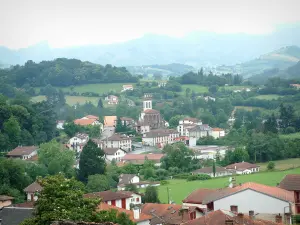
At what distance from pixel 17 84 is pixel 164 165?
1833 inches

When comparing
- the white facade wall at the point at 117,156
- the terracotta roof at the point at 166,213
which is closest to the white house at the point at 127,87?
the white facade wall at the point at 117,156

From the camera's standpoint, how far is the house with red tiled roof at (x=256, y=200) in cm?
1733

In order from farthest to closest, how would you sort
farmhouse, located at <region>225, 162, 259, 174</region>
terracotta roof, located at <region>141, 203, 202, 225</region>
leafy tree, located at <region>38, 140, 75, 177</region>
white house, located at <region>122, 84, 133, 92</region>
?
white house, located at <region>122, 84, 133, 92</region>, farmhouse, located at <region>225, 162, 259, 174</region>, leafy tree, located at <region>38, 140, 75, 177</region>, terracotta roof, located at <region>141, 203, 202, 225</region>

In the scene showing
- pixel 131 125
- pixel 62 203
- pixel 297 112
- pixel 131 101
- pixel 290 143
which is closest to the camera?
pixel 62 203

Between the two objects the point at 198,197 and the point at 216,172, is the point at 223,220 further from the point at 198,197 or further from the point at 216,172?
the point at 216,172

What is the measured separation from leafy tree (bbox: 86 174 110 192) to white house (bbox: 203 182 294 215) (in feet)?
39.9

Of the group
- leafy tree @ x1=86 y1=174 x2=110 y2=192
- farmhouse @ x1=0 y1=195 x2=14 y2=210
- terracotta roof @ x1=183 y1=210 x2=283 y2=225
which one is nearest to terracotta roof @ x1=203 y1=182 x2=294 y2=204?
terracotta roof @ x1=183 y1=210 x2=283 y2=225

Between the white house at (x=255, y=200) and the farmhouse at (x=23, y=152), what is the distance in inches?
946

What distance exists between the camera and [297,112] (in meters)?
55.5

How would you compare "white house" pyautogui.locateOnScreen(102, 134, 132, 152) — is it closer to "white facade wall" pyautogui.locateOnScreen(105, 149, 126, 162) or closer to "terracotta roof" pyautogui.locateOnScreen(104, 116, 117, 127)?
"white facade wall" pyautogui.locateOnScreen(105, 149, 126, 162)

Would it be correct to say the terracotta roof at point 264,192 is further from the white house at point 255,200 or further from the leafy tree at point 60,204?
the leafy tree at point 60,204

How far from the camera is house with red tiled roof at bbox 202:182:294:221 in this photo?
17.3 meters

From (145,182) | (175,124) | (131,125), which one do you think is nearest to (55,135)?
(131,125)

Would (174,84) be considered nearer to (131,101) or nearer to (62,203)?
(131,101)
